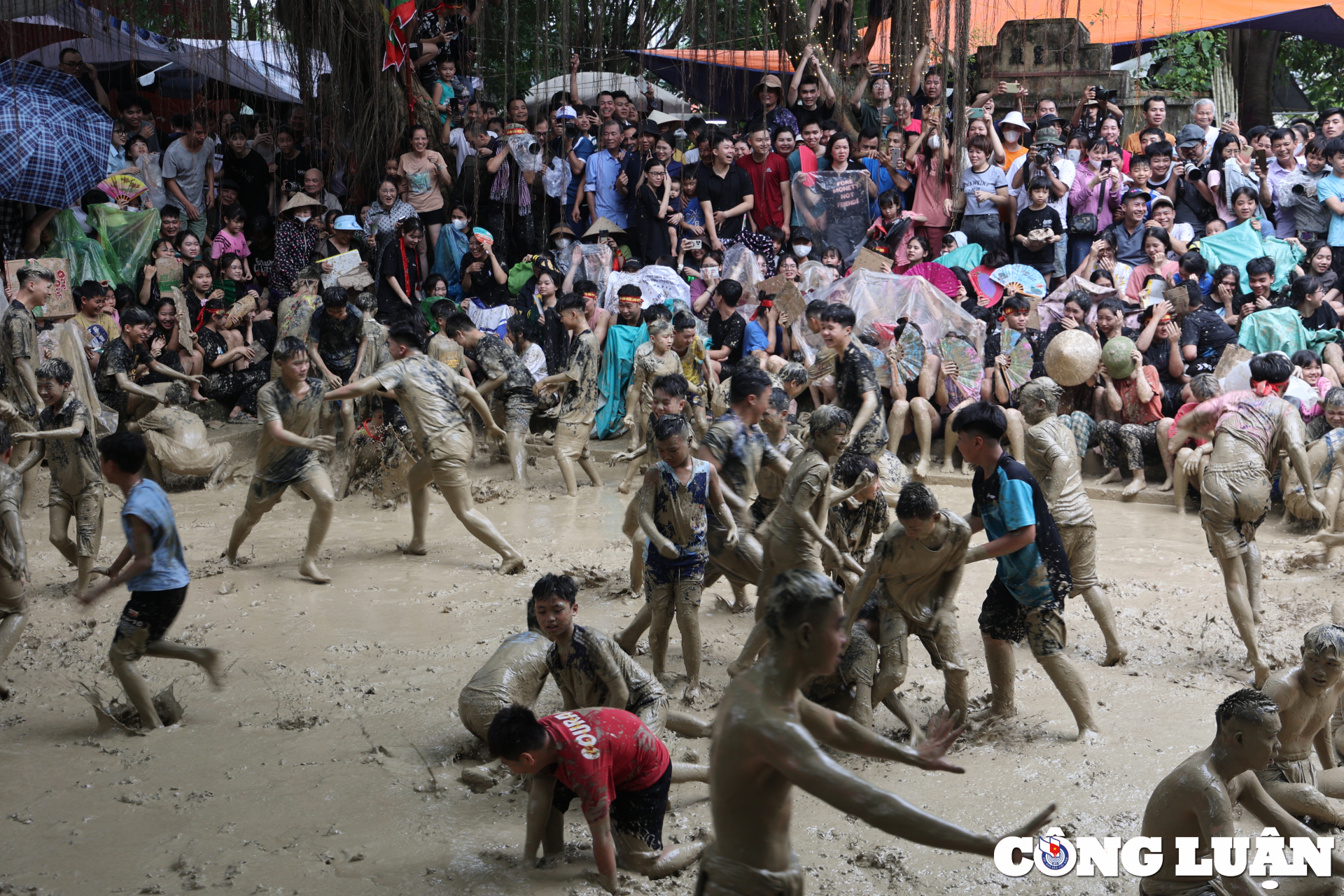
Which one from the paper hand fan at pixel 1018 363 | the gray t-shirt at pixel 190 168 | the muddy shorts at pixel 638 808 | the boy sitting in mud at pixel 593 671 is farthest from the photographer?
the gray t-shirt at pixel 190 168

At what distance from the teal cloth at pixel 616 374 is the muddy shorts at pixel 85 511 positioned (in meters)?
4.04

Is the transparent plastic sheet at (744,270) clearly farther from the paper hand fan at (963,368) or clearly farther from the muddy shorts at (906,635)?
the muddy shorts at (906,635)

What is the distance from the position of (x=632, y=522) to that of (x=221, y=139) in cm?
745

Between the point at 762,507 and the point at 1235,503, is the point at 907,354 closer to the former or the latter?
the point at 762,507

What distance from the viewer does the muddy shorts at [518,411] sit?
10.1 metres

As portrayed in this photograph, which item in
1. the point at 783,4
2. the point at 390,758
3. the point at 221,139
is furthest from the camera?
the point at 221,139

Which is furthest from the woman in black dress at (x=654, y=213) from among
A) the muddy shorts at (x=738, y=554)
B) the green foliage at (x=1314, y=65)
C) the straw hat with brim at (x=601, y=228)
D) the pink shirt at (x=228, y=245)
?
the green foliage at (x=1314, y=65)

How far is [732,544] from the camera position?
5.98m

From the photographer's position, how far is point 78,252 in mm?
11117

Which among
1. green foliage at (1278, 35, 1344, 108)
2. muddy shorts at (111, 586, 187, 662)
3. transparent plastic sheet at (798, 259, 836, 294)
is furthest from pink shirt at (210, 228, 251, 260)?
green foliage at (1278, 35, 1344, 108)

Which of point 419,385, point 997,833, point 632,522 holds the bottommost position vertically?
point 997,833

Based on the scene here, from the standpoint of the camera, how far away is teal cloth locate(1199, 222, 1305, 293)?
10312 mm

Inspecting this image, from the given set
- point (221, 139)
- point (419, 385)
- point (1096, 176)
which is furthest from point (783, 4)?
point (221, 139)

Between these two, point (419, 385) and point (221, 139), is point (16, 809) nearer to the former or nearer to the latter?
point (419, 385)
